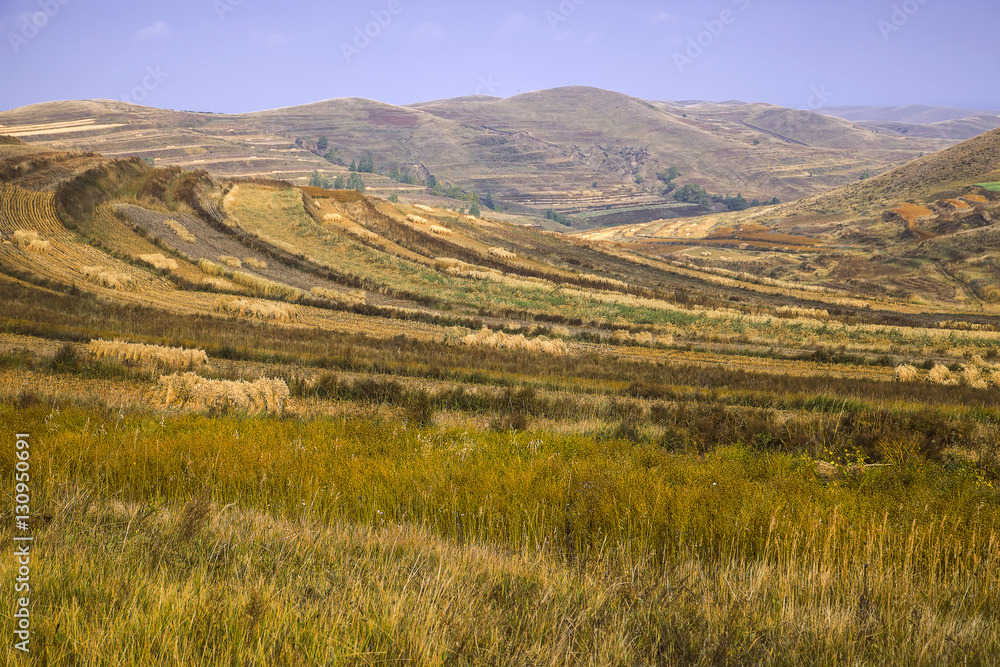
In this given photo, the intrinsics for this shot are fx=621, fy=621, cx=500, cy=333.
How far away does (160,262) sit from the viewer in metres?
38.1

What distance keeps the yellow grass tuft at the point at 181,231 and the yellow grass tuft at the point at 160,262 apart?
25.2ft

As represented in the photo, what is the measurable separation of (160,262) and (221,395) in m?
29.4

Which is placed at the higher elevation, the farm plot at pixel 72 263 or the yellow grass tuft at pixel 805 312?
the farm plot at pixel 72 263

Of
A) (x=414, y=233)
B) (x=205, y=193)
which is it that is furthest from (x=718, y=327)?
(x=205, y=193)

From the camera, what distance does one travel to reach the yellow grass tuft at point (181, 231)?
46.0m

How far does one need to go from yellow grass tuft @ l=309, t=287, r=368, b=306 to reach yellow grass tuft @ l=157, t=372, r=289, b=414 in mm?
22280

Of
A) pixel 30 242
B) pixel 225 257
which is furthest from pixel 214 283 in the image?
pixel 30 242

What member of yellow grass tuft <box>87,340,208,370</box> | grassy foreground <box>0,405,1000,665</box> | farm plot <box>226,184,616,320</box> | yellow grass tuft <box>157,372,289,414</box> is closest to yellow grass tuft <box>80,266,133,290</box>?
farm plot <box>226,184,616,320</box>

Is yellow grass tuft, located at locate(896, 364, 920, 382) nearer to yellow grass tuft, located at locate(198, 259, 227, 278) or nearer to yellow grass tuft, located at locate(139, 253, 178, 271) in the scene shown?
yellow grass tuft, located at locate(198, 259, 227, 278)

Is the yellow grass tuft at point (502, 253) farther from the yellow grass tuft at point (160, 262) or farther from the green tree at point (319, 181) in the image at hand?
the green tree at point (319, 181)

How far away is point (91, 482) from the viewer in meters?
6.69

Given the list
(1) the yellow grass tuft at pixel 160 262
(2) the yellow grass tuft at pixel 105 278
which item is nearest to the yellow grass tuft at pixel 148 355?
(2) the yellow grass tuft at pixel 105 278

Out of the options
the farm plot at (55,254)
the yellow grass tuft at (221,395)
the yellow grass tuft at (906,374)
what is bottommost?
the yellow grass tuft at (906,374)

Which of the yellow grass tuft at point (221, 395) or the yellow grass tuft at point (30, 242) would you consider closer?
the yellow grass tuft at point (221, 395)
